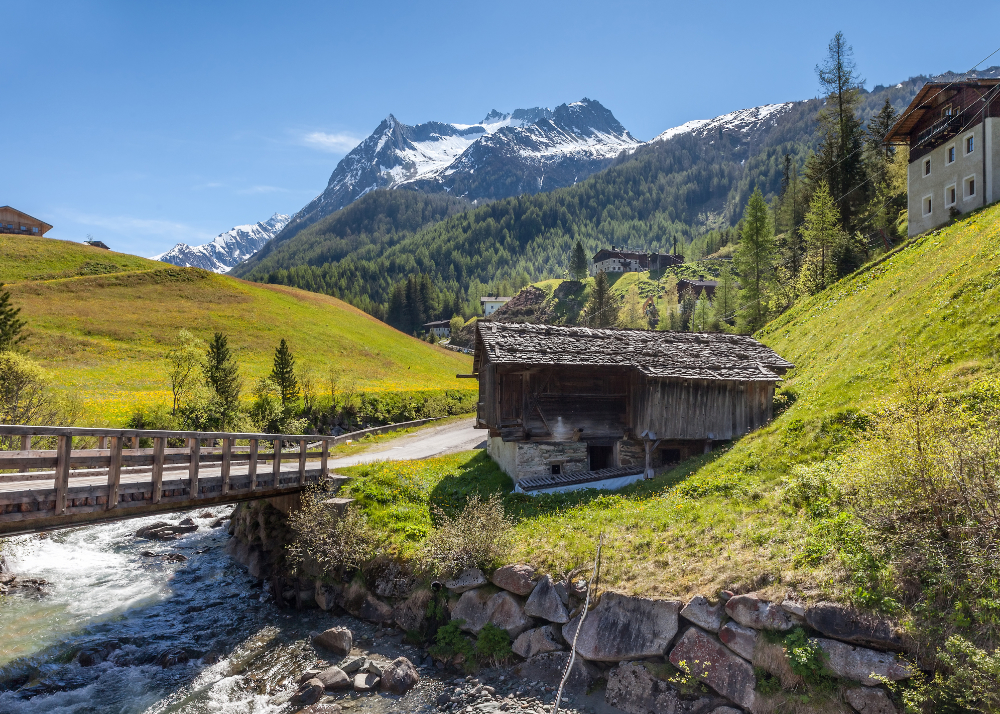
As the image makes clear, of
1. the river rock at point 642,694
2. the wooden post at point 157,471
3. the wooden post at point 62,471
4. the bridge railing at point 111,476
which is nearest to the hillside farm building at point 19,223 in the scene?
the bridge railing at point 111,476

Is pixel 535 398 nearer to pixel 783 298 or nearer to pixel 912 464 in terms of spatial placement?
pixel 912 464

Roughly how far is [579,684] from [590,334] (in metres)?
15.6

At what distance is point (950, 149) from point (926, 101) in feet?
13.8

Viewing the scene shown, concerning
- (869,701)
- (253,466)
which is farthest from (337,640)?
(869,701)

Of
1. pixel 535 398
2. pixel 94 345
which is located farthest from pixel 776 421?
pixel 94 345

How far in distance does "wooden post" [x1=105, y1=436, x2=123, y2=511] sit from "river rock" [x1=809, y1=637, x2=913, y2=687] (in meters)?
16.6

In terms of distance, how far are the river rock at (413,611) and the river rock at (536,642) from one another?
3478 millimetres

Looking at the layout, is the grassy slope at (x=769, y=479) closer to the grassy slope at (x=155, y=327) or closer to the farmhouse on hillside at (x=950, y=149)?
the farmhouse on hillside at (x=950, y=149)

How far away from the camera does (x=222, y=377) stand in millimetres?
41000

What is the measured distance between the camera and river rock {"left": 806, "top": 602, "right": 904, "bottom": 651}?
35.1 ft

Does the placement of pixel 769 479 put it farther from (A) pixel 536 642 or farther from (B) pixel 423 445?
(B) pixel 423 445

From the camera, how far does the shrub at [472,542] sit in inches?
675

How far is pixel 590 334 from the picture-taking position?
26109mm

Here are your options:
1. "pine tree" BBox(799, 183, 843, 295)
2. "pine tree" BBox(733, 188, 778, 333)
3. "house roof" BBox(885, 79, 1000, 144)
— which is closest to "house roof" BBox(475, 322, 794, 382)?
"pine tree" BBox(799, 183, 843, 295)
